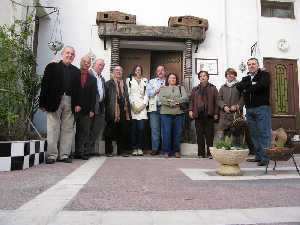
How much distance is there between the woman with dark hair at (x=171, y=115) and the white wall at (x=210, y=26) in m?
1.79

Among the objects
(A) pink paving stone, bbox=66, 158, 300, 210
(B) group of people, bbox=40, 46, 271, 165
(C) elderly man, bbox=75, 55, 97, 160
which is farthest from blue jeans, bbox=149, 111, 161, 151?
(A) pink paving stone, bbox=66, 158, 300, 210

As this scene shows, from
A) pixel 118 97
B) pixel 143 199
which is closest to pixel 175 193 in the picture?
pixel 143 199

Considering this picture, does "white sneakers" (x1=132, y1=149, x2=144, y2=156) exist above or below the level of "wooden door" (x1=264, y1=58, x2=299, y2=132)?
below

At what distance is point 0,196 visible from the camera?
2.45 m

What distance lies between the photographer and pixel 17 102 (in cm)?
448

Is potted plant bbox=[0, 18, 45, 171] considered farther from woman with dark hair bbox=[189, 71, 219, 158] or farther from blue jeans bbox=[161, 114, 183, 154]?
woman with dark hair bbox=[189, 71, 219, 158]

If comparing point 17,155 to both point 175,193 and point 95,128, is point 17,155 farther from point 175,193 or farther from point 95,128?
point 175,193

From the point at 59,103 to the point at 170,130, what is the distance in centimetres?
209

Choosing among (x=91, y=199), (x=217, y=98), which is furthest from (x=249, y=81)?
(x=91, y=199)

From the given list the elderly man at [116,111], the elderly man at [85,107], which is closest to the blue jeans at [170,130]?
the elderly man at [116,111]

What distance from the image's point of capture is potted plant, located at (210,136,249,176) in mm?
3740

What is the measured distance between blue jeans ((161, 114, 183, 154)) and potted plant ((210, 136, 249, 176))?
216 cm

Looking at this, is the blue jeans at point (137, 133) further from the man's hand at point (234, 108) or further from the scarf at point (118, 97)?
the man's hand at point (234, 108)

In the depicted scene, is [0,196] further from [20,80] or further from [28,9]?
[28,9]
